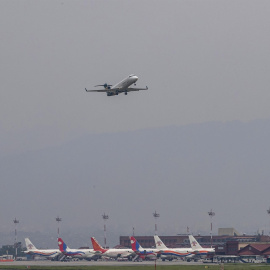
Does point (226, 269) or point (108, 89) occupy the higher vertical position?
point (108, 89)

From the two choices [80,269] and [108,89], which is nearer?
[108,89]

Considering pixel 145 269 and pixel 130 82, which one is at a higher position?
pixel 130 82

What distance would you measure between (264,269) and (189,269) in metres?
20.8

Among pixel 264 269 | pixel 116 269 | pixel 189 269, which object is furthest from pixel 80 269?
pixel 264 269

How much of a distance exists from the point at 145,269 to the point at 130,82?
179 feet

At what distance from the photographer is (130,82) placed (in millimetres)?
181500

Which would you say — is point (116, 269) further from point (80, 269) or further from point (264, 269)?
point (264, 269)

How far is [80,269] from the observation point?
19750 cm

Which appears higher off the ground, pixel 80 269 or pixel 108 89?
pixel 108 89

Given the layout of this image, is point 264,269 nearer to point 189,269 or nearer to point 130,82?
point 189,269

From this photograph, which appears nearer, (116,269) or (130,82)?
(130,82)

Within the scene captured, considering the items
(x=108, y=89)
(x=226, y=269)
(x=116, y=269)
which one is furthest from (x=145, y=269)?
(x=108, y=89)

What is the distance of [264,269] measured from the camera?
185m

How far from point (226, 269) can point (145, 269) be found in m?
24.4
